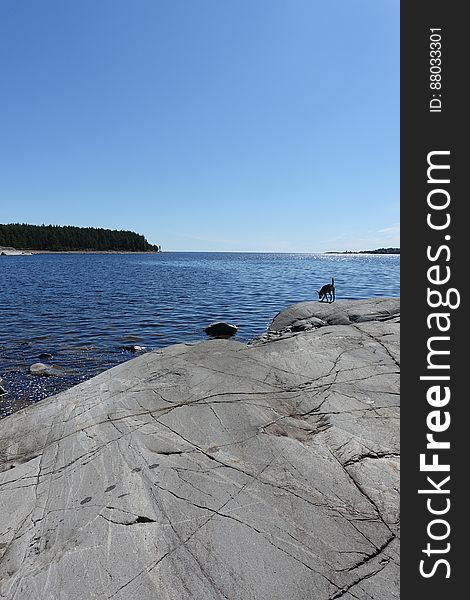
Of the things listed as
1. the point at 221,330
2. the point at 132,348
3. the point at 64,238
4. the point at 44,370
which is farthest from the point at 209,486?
the point at 64,238

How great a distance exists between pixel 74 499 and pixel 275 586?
2.32m

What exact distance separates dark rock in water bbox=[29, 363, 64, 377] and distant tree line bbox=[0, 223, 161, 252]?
146565mm

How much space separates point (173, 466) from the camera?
4477 millimetres

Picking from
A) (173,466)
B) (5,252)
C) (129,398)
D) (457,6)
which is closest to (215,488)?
(173,466)

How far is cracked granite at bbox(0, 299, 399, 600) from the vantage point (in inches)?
119

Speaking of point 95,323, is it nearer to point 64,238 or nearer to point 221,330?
point 221,330

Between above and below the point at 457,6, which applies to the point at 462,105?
below

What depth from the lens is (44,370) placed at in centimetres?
1148

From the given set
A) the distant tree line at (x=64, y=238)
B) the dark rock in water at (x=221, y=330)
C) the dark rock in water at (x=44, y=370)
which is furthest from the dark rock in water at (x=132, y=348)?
the distant tree line at (x=64, y=238)

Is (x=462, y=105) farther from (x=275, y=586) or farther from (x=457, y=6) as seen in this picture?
(x=275, y=586)

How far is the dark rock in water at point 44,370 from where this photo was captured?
11.3 meters

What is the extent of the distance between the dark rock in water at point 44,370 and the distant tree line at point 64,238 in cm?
14657

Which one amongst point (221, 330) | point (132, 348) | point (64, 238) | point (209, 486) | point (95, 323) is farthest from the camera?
point (64, 238)

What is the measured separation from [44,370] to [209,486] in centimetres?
921
